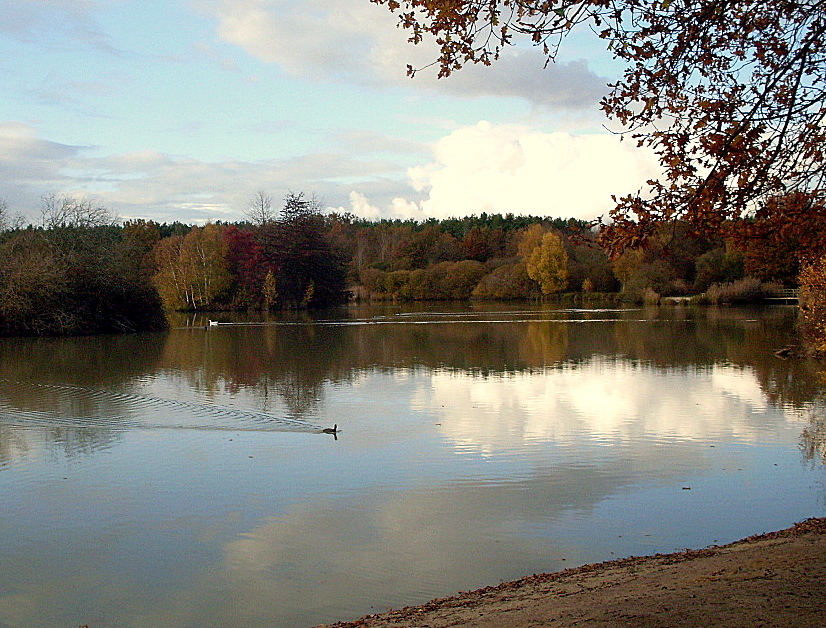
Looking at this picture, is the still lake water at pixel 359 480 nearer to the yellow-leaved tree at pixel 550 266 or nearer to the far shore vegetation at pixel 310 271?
the far shore vegetation at pixel 310 271

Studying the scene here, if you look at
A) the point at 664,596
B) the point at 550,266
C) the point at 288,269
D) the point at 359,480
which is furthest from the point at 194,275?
the point at 664,596

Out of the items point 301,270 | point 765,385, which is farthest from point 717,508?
point 301,270

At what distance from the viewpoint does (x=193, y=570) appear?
556cm

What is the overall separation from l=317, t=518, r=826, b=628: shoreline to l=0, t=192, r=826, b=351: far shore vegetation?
1.99 meters

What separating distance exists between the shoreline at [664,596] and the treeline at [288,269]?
201 centimetres

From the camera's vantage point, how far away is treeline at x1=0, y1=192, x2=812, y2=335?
28.7 m

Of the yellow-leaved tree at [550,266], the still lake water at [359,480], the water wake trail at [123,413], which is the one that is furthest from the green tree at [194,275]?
the water wake trail at [123,413]

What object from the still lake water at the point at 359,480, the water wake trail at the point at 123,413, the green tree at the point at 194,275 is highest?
the green tree at the point at 194,275

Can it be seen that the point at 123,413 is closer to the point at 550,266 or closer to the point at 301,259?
the point at 301,259

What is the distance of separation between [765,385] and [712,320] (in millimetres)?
20850

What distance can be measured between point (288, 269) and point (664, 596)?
5261cm

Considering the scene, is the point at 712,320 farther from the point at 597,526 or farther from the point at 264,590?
the point at 264,590

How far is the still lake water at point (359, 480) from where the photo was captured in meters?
5.34

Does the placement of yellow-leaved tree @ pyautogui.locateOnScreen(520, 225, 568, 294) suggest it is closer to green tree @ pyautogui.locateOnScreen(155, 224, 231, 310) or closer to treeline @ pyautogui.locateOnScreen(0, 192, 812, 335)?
treeline @ pyautogui.locateOnScreen(0, 192, 812, 335)
